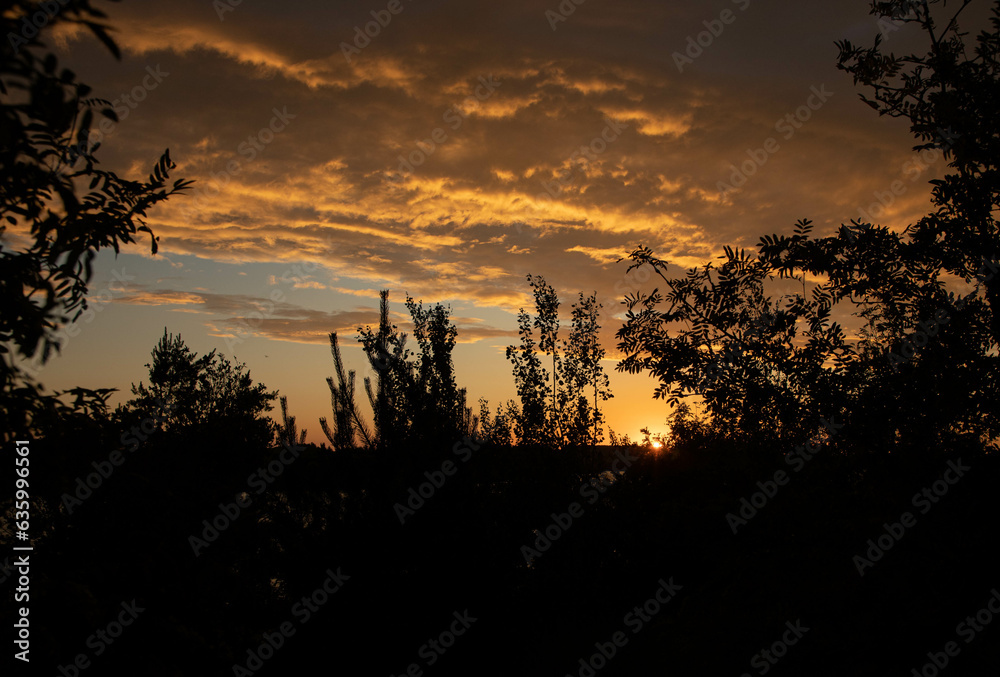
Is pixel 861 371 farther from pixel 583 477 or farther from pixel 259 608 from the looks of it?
pixel 259 608

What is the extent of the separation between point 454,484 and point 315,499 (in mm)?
1812

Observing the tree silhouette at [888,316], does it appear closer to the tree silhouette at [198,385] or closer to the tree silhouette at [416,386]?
the tree silhouette at [416,386]

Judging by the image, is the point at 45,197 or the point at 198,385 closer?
the point at 45,197

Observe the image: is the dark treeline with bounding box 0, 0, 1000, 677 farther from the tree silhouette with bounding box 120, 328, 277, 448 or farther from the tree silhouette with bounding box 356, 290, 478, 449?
the tree silhouette with bounding box 120, 328, 277, 448

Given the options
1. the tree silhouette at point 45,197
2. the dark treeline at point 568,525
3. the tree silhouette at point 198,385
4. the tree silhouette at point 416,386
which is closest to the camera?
the tree silhouette at point 45,197

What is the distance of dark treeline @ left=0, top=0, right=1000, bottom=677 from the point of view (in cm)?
403

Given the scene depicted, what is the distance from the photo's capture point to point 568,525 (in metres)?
9.21

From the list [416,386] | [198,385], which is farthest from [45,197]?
[198,385]

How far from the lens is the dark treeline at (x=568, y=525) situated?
4031mm

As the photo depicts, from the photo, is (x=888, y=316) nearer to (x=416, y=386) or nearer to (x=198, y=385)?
(x=416, y=386)

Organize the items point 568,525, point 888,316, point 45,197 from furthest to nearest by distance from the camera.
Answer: point 568,525
point 888,316
point 45,197

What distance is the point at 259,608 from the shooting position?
6457 mm

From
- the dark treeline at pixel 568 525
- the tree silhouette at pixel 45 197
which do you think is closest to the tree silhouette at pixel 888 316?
the dark treeline at pixel 568 525

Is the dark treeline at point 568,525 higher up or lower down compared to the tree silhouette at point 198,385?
lower down
